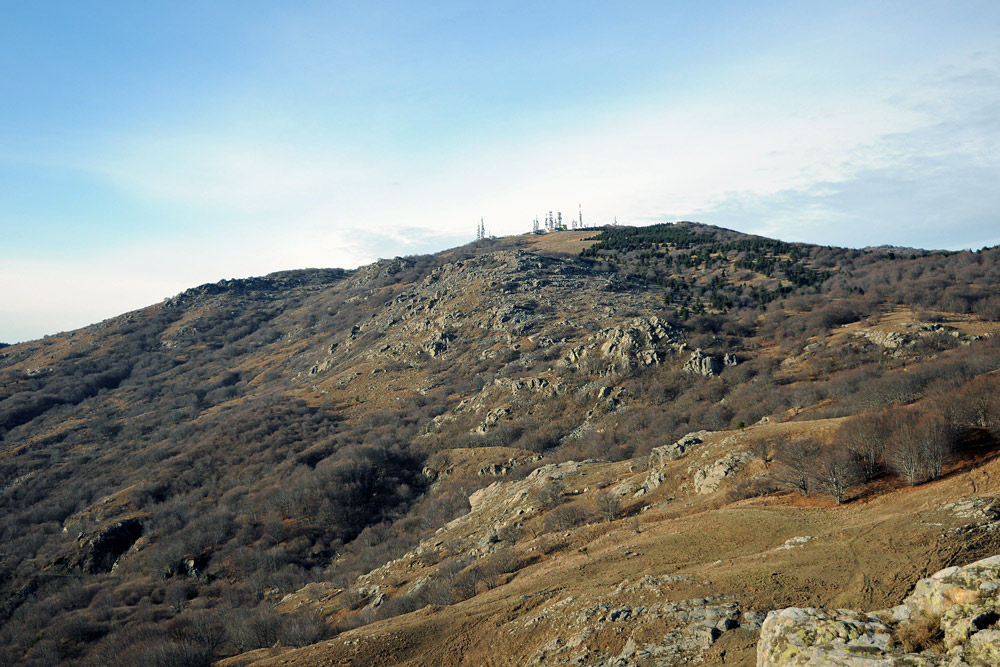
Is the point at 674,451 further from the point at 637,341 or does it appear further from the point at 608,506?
the point at 637,341

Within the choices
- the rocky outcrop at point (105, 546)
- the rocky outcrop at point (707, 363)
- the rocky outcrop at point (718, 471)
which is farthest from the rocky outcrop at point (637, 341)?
the rocky outcrop at point (105, 546)

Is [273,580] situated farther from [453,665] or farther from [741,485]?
[741,485]

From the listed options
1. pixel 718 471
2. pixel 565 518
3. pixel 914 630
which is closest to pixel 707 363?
pixel 718 471

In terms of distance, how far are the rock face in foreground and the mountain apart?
2.24m

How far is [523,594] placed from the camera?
55.6ft

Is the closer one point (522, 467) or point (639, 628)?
point (639, 628)

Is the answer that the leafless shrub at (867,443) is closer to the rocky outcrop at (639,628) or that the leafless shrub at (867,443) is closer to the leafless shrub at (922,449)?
the leafless shrub at (922,449)

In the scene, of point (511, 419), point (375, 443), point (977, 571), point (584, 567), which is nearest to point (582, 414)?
point (511, 419)

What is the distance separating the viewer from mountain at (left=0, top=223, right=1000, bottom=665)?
1468cm

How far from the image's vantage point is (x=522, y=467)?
3862 centimetres

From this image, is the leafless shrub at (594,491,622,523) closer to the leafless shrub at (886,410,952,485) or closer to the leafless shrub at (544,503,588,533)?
the leafless shrub at (544,503,588,533)

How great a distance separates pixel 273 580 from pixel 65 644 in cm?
1041

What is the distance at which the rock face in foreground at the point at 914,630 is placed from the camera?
24.6 feet

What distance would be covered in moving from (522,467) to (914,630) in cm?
3119
